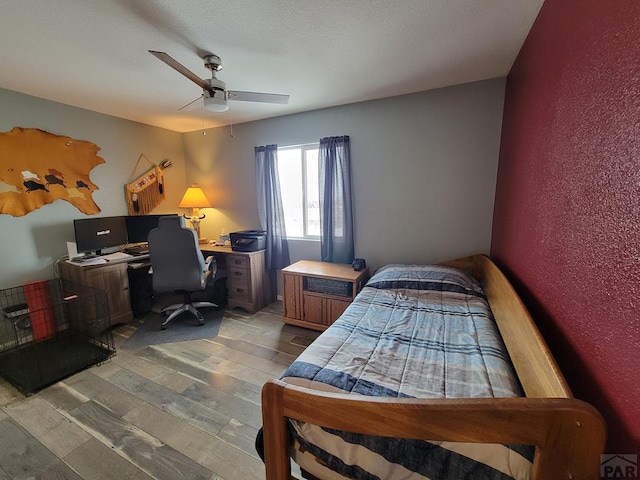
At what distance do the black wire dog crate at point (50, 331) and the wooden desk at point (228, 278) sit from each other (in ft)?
0.42

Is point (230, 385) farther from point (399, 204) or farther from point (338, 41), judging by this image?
point (338, 41)

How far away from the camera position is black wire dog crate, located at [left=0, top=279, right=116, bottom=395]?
2.09 m

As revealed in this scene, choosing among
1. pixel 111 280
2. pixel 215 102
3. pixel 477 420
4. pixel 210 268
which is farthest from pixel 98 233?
pixel 477 420

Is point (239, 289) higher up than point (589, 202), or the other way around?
point (589, 202)

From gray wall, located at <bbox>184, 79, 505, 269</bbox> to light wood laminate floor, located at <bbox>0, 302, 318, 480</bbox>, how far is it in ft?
5.28

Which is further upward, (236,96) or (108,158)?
(236,96)

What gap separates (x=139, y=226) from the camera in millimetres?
3246

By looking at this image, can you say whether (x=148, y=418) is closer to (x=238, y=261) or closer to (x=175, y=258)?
(x=175, y=258)

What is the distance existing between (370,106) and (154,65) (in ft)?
6.47

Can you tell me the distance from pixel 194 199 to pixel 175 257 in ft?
4.07

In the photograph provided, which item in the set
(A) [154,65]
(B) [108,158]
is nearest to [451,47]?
(A) [154,65]

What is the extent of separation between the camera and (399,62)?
6.46ft

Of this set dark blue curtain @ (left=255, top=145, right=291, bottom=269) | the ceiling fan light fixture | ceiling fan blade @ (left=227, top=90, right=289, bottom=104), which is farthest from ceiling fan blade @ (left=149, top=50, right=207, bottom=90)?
dark blue curtain @ (left=255, top=145, right=291, bottom=269)

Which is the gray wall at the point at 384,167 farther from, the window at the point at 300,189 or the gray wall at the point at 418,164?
the window at the point at 300,189
